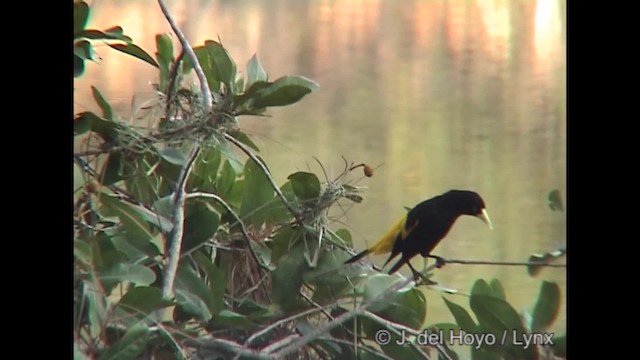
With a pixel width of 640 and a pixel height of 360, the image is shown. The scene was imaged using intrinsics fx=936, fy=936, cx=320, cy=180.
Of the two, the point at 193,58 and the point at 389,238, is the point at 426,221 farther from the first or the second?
the point at 193,58

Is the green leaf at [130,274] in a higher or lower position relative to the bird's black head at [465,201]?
lower

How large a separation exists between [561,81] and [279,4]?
95 centimetres

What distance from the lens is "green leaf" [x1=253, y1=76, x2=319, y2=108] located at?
3018 mm

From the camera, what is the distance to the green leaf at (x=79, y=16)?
9.99ft

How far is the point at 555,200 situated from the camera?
10.0ft

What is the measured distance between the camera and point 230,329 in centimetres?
304

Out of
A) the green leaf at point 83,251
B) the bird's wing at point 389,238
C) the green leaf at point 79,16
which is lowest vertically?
the green leaf at point 83,251

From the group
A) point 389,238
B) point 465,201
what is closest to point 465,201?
point 465,201

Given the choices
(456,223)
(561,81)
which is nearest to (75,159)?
(456,223)

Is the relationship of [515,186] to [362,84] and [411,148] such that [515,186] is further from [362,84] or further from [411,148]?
[362,84]

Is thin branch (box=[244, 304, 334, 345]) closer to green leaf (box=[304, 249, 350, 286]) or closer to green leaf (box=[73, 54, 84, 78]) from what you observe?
green leaf (box=[304, 249, 350, 286])

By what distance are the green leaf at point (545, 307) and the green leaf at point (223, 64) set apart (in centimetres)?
120

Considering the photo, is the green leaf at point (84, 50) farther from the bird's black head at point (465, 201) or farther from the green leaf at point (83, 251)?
the bird's black head at point (465, 201)

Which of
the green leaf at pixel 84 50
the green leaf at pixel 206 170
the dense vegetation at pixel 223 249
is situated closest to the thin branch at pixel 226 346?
the dense vegetation at pixel 223 249
